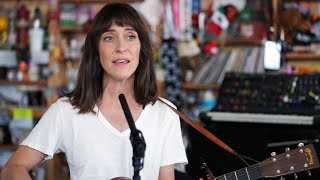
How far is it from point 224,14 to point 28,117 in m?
1.67

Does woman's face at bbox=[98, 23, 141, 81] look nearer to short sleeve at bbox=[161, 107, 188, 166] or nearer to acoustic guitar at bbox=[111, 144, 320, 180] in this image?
short sleeve at bbox=[161, 107, 188, 166]

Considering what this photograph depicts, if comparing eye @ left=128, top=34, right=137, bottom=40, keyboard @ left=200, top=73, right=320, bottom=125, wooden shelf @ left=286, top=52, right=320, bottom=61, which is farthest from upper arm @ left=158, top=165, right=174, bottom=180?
→ wooden shelf @ left=286, top=52, right=320, bottom=61

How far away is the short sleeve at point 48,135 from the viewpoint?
6.42ft

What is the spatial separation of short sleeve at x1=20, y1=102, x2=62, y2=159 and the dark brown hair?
0.08m

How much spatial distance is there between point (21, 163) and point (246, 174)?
787 millimetres

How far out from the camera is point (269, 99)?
3.29 m

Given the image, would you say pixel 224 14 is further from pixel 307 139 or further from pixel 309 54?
pixel 307 139

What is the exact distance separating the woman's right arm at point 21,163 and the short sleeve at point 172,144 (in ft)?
1.40

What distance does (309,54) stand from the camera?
417 centimetres

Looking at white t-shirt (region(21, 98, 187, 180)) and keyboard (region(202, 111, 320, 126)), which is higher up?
white t-shirt (region(21, 98, 187, 180))

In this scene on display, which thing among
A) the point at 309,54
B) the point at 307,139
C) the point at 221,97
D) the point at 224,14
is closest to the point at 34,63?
the point at 224,14

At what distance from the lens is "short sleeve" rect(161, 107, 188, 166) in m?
2.10

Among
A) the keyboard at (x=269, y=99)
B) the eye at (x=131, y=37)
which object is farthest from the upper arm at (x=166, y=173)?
the keyboard at (x=269, y=99)

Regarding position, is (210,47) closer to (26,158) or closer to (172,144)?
(172,144)
